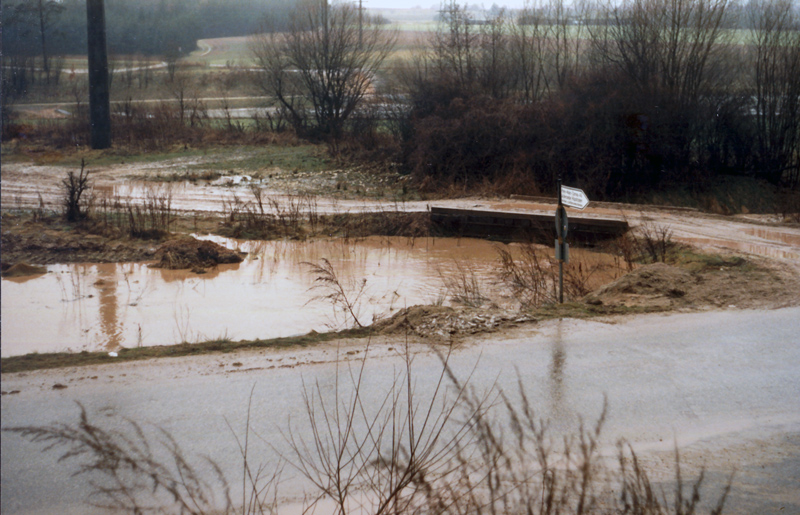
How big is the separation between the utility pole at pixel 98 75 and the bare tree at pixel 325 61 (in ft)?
31.4

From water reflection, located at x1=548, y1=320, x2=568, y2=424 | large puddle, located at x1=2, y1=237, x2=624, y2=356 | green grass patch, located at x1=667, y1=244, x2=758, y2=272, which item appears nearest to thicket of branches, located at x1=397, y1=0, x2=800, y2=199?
large puddle, located at x1=2, y1=237, x2=624, y2=356

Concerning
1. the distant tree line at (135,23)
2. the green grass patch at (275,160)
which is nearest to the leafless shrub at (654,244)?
the distant tree line at (135,23)

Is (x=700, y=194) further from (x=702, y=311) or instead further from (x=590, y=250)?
(x=702, y=311)

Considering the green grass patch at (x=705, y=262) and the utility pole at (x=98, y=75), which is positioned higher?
the utility pole at (x=98, y=75)

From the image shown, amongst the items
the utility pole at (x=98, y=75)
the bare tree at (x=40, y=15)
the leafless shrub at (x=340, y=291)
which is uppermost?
the utility pole at (x=98, y=75)

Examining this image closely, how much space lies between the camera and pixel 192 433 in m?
5.71

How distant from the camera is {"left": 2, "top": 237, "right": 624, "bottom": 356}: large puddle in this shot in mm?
10148

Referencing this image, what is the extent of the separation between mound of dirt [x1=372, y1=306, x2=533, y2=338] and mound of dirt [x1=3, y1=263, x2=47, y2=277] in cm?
771

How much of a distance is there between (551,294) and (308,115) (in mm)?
27584

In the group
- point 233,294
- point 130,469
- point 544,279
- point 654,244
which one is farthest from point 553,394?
point 654,244

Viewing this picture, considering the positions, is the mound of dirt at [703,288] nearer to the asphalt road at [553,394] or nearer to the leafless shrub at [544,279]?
the leafless shrub at [544,279]

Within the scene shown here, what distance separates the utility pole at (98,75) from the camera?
26.9m

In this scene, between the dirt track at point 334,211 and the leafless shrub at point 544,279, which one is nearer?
the dirt track at point 334,211

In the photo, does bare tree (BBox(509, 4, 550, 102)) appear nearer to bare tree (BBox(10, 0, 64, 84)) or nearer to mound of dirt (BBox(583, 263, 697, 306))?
mound of dirt (BBox(583, 263, 697, 306))
